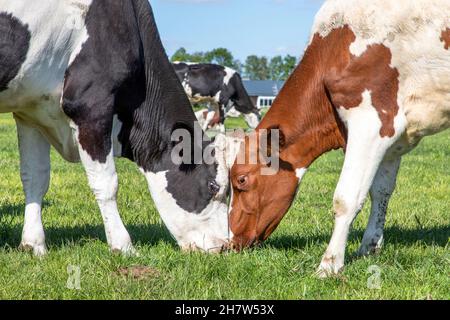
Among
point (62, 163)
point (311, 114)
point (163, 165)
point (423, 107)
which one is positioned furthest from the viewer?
point (62, 163)

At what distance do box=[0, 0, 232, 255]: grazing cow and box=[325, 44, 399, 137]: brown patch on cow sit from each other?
4.80ft

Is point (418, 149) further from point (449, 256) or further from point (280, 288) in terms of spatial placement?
point (280, 288)

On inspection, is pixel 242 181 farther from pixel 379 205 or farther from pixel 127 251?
pixel 379 205

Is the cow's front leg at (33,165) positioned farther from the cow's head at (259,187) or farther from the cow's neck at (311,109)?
the cow's neck at (311,109)

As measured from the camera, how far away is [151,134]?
6434 mm

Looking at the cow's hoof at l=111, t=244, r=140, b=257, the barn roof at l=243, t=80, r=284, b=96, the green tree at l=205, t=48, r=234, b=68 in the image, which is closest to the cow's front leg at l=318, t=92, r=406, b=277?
the cow's hoof at l=111, t=244, r=140, b=257

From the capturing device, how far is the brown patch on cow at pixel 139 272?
5219mm

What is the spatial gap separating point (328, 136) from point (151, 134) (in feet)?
5.13

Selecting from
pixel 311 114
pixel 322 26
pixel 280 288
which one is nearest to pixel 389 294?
pixel 280 288

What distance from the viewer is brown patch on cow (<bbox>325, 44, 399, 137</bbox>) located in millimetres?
5461

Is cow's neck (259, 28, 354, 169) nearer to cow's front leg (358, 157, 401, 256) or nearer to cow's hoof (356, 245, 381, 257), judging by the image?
→ cow's front leg (358, 157, 401, 256)

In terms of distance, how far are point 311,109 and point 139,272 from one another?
6.57 ft

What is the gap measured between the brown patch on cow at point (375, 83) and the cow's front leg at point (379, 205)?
1.19m

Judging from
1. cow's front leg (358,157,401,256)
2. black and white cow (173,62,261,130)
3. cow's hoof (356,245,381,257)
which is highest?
black and white cow (173,62,261,130)
